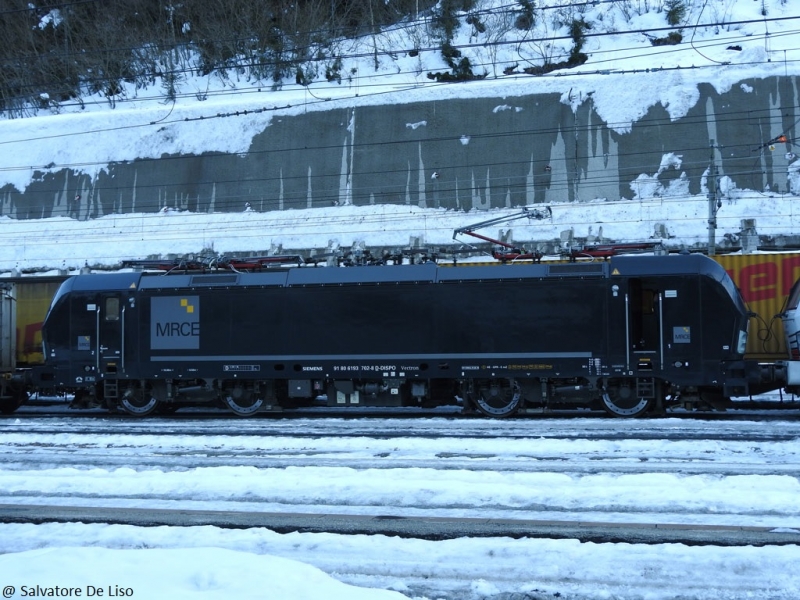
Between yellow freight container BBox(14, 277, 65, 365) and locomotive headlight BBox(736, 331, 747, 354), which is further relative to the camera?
yellow freight container BBox(14, 277, 65, 365)

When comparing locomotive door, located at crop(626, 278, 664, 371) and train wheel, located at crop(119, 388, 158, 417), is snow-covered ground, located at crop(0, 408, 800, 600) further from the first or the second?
train wheel, located at crop(119, 388, 158, 417)

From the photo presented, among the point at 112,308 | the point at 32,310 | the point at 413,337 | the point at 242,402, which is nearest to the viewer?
the point at 413,337

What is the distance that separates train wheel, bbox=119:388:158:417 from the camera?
18031 millimetres

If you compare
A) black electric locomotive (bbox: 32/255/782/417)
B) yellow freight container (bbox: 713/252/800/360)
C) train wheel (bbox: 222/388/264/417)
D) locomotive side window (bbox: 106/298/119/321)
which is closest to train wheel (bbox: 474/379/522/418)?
black electric locomotive (bbox: 32/255/782/417)

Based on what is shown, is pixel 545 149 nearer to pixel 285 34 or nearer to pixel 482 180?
pixel 482 180

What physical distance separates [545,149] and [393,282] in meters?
26.7

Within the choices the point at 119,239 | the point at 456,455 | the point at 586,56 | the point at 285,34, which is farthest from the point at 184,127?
the point at 456,455

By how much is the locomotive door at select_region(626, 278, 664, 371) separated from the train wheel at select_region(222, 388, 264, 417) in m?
8.55

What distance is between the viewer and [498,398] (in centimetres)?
1631

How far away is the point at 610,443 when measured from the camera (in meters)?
11.9

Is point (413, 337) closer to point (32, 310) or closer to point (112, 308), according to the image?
point (112, 308)

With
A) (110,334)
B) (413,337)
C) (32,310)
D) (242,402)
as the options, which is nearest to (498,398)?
(413,337)

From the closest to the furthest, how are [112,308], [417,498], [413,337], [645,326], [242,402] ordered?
[417,498] → [645,326] → [413,337] → [242,402] → [112,308]

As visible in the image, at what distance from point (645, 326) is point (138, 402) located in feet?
39.7
